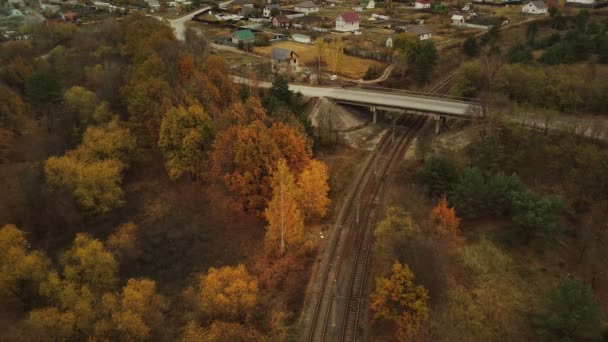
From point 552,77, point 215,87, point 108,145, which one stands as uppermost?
point 552,77

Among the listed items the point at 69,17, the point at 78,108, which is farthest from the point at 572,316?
the point at 69,17

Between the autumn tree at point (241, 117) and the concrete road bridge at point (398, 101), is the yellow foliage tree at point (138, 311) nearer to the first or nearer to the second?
the autumn tree at point (241, 117)

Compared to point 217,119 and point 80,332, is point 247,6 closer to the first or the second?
point 217,119

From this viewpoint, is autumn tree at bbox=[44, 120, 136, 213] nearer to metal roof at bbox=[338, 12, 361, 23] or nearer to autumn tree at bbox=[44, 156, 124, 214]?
autumn tree at bbox=[44, 156, 124, 214]

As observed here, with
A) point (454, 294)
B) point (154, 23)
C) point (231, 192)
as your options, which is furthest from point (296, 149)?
point (154, 23)

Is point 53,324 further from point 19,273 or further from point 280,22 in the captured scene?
point 280,22

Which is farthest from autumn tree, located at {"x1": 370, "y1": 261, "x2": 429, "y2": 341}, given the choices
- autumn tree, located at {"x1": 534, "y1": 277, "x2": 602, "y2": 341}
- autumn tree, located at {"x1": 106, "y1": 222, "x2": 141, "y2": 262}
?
autumn tree, located at {"x1": 106, "y1": 222, "x2": 141, "y2": 262}
